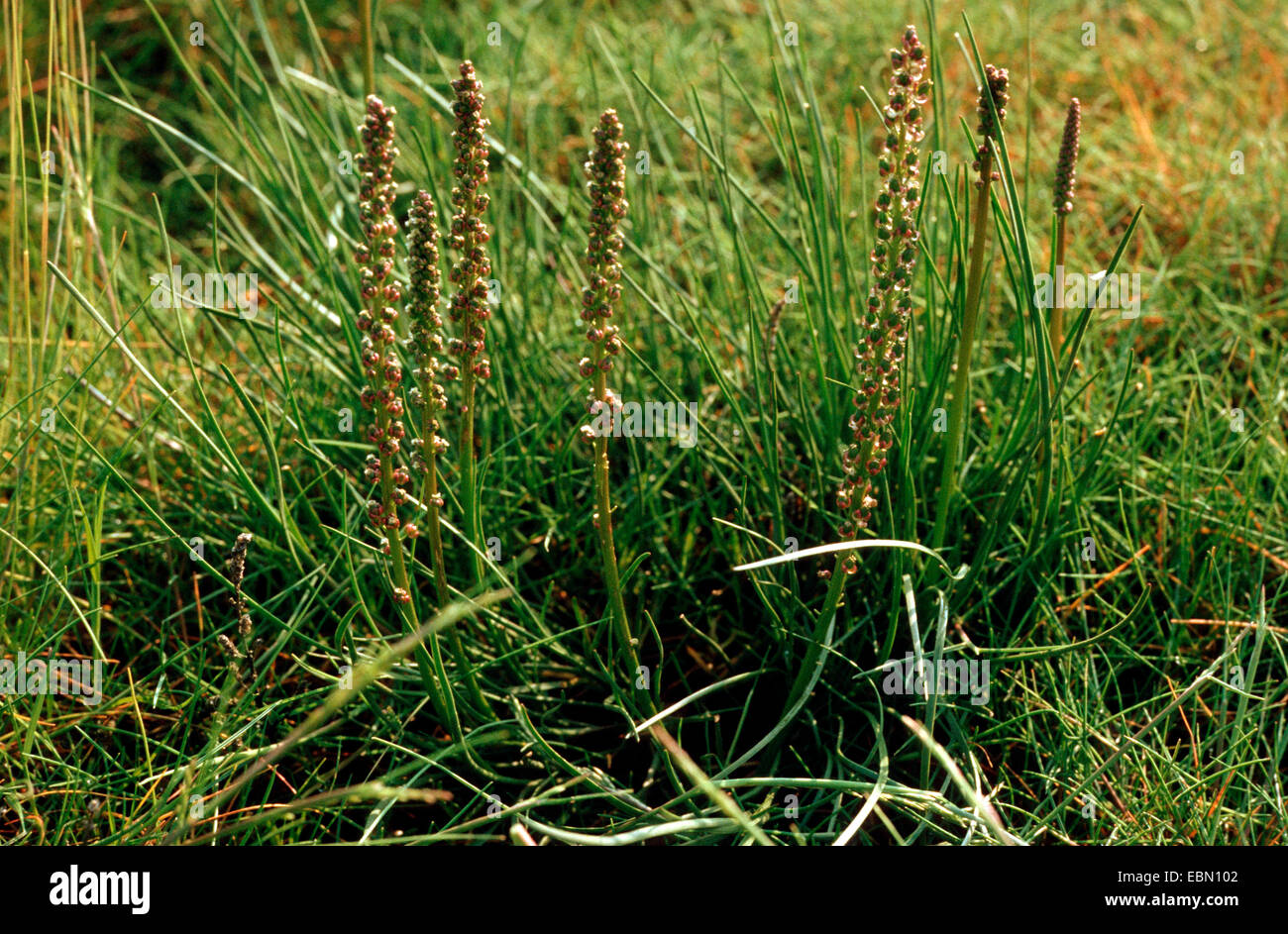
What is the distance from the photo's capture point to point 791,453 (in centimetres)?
306

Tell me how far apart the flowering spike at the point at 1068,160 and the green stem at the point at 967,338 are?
0.16 meters

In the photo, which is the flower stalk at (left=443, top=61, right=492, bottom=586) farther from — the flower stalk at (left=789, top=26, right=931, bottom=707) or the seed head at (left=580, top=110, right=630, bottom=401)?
the flower stalk at (left=789, top=26, right=931, bottom=707)

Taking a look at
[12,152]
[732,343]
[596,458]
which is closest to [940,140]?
[732,343]

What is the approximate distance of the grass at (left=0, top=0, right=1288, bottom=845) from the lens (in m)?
Answer: 2.40

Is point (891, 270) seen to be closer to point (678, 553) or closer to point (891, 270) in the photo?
point (891, 270)

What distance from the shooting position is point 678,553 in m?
3.03

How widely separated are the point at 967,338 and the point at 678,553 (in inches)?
42.5

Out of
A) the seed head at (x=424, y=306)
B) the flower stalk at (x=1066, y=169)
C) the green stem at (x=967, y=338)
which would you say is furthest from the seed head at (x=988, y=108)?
the seed head at (x=424, y=306)

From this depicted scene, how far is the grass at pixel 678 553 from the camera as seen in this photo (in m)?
2.40

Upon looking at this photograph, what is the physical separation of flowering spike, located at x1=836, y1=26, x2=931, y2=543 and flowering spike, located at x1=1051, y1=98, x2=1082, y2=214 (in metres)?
0.36

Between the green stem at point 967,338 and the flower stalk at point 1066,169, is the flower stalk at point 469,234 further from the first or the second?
the flower stalk at point 1066,169

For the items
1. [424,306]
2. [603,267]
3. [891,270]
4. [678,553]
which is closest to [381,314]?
[424,306]
